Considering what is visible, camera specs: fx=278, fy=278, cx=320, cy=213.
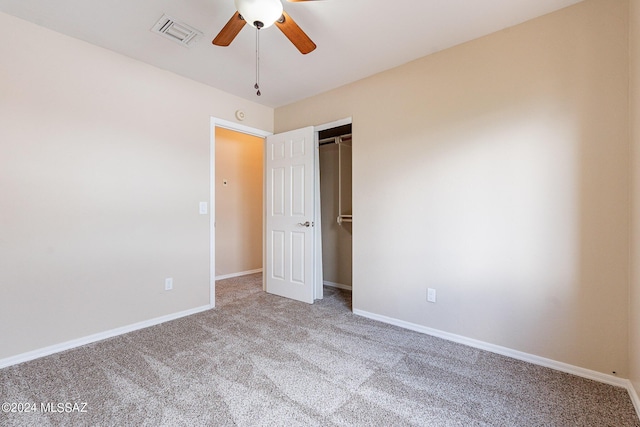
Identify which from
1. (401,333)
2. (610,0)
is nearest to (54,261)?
(401,333)

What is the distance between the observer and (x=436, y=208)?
2512 mm

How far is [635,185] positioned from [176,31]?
335 centimetres

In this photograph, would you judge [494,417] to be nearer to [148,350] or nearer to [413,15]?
[148,350]

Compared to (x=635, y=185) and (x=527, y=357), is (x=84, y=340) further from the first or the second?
(x=635, y=185)

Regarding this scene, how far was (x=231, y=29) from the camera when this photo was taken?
5.95 feet

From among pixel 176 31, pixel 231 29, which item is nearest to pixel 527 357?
pixel 231 29

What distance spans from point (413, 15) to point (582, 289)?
7.43 ft

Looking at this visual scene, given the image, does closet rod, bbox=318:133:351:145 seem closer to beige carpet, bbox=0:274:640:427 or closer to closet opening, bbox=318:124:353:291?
closet opening, bbox=318:124:353:291

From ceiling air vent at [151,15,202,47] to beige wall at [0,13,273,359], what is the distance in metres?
0.65

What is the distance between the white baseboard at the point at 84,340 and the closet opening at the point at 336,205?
6.65ft

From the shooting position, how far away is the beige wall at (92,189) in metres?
2.08

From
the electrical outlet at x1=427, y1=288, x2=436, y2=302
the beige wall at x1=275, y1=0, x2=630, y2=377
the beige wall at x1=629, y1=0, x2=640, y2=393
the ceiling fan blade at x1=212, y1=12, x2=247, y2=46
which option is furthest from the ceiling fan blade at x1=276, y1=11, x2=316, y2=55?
the electrical outlet at x1=427, y1=288, x2=436, y2=302

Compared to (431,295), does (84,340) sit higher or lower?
lower

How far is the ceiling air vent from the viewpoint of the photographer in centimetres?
213
